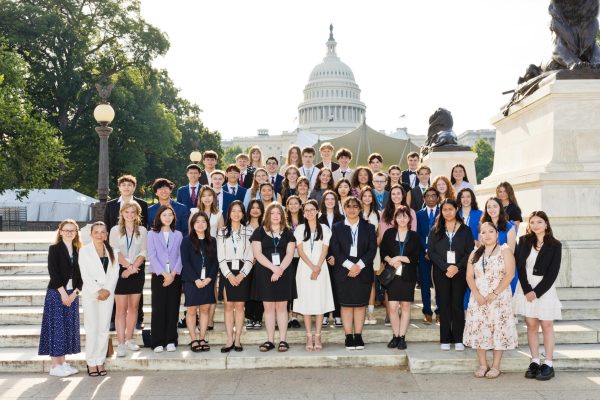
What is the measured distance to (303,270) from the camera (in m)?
6.77

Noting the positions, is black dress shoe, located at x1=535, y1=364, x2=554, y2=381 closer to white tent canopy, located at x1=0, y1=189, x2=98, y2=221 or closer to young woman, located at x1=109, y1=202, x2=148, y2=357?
young woman, located at x1=109, y1=202, x2=148, y2=357

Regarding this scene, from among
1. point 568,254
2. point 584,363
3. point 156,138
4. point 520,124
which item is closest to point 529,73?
point 520,124

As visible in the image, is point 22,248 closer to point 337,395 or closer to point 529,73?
point 337,395

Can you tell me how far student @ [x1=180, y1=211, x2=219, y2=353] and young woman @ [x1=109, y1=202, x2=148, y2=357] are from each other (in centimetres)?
61

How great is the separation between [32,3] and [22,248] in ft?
76.5

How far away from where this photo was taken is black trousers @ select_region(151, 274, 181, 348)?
6711 millimetres

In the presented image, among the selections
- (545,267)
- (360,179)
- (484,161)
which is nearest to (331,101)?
(484,161)

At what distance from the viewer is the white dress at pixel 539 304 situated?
5.79 meters

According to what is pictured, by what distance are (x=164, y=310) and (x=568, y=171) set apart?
6.23 m

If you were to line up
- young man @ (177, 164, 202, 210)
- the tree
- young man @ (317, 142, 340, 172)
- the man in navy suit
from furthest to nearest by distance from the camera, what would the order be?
1. the tree
2. young man @ (317, 142, 340, 172)
3. young man @ (177, 164, 202, 210)
4. the man in navy suit

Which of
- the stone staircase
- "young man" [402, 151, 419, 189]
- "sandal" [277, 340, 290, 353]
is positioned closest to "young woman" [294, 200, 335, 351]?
"sandal" [277, 340, 290, 353]

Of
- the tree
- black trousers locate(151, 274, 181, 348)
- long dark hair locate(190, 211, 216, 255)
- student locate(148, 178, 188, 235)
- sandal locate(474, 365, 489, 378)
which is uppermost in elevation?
the tree

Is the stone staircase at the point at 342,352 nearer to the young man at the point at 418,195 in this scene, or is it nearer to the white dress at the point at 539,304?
the white dress at the point at 539,304

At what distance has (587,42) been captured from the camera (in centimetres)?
894
